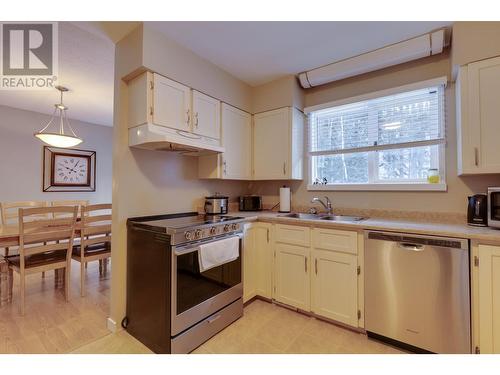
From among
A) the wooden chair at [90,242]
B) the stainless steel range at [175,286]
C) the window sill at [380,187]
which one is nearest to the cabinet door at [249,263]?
the stainless steel range at [175,286]

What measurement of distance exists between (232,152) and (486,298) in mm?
2367

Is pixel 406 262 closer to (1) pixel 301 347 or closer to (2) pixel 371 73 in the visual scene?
(1) pixel 301 347

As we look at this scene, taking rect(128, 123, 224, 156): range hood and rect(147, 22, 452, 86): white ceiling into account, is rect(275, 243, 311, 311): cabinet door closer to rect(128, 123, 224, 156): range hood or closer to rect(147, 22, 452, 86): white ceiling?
rect(128, 123, 224, 156): range hood

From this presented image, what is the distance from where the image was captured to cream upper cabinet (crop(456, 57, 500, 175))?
5.49 ft

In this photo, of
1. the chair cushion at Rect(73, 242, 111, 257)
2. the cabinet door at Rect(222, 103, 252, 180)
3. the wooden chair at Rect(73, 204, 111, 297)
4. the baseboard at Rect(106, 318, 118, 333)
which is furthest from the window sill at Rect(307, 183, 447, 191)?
the chair cushion at Rect(73, 242, 111, 257)

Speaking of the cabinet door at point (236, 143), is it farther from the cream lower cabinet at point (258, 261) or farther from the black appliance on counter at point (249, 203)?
the cream lower cabinet at point (258, 261)

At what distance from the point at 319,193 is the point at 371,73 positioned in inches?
55.6

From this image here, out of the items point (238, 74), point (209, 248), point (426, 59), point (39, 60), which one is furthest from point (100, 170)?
point (426, 59)

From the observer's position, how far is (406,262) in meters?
1.68

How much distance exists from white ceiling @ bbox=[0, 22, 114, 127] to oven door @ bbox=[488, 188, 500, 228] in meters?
3.39

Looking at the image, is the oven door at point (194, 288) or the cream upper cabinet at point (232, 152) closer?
the oven door at point (194, 288)

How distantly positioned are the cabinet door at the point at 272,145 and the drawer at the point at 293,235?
69 centimetres

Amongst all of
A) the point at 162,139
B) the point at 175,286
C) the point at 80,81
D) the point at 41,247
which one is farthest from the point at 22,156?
the point at 175,286

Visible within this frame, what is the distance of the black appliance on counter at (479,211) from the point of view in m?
1.73
